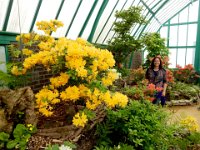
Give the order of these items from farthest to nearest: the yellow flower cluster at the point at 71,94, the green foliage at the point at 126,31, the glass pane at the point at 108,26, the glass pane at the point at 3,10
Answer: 1. the glass pane at the point at 108,26
2. the green foliage at the point at 126,31
3. the glass pane at the point at 3,10
4. the yellow flower cluster at the point at 71,94

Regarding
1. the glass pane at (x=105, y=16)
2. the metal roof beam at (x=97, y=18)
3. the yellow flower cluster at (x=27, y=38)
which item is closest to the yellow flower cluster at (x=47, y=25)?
the yellow flower cluster at (x=27, y=38)

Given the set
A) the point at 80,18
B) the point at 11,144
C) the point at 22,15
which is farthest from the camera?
the point at 80,18

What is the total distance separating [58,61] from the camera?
212 cm

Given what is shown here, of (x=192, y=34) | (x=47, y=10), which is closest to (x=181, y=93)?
(x=47, y=10)

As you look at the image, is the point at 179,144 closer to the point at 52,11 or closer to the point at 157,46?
the point at 52,11

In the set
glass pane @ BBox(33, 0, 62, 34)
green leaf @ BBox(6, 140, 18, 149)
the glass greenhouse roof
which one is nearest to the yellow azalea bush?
green leaf @ BBox(6, 140, 18, 149)

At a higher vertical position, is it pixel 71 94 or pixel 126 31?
pixel 126 31

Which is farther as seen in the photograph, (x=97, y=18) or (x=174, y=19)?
(x=174, y=19)

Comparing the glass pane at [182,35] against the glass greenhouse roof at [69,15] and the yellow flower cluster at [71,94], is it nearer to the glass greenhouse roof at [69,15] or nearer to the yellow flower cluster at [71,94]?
the glass greenhouse roof at [69,15]

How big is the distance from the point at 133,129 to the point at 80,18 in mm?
3911

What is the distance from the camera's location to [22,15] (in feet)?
12.3

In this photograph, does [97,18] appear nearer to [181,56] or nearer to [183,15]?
[181,56]

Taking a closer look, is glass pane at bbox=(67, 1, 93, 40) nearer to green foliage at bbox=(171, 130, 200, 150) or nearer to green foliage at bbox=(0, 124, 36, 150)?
green foliage at bbox=(171, 130, 200, 150)

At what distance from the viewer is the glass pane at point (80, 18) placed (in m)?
5.44
